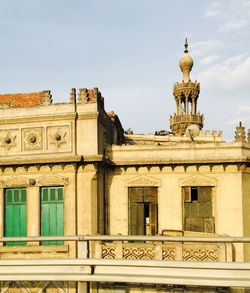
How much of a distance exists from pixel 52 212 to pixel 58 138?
10.7 feet

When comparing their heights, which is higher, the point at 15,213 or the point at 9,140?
the point at 9,140

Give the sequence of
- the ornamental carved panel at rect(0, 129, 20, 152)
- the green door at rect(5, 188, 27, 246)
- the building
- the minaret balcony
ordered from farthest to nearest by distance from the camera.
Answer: the minaret balcony, the ornamental carved panel at rect(0, 129, 20, 152), the green door at rect(5, 188, 27, 246), the building

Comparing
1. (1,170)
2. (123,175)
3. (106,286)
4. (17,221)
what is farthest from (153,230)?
(1,170)

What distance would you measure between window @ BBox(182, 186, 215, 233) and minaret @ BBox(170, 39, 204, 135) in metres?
31.8

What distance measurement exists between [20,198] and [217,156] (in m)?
9.08

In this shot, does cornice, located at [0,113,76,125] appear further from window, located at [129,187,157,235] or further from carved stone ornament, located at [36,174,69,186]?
window, located at [129,187,157,235]

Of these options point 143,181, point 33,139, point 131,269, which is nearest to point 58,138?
point 33,139

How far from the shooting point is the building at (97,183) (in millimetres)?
18344

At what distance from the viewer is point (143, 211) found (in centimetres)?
1947

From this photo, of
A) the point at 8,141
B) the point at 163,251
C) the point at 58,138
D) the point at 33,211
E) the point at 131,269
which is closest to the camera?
the point at 131,269

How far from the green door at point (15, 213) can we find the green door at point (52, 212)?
2.97ft

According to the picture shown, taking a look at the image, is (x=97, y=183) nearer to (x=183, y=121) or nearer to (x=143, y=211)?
(x=143, y=211)

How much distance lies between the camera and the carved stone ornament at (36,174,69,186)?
60.7 ft

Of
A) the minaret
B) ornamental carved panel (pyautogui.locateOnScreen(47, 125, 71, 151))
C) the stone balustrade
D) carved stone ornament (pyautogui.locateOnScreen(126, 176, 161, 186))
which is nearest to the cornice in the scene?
ornamental carved panel (pyautogui.locateOnScreen(47, 125, 71, 151))
